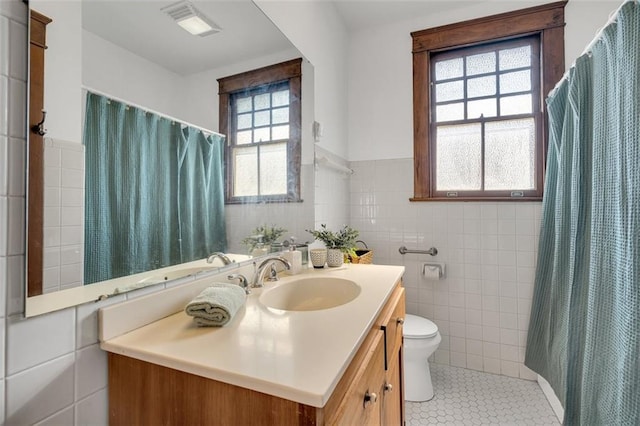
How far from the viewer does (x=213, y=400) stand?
1.96 ft

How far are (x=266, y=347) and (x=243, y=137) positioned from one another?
91 centimetres

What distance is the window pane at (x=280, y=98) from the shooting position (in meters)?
1.43

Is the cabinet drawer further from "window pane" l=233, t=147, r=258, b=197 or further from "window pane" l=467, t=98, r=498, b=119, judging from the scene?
"window pane" l=467, t=98, r=498, b=119

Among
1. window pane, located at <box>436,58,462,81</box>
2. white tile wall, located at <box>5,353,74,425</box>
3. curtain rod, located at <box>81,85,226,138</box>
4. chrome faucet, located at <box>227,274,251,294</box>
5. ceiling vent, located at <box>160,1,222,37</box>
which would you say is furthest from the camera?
window pane, located at <box>436,58,462,81</box>

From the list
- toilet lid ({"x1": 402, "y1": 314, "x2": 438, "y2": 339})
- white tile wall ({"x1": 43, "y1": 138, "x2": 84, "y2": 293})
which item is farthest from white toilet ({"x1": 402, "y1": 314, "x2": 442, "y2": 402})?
white tile wall ({"x1": 43, "y1": 138, "x2": 84, "y2": 293})

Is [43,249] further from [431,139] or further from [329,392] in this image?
[431,139]

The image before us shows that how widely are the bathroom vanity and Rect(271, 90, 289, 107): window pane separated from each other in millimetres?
994

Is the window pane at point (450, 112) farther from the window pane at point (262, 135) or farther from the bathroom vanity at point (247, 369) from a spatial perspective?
the bathroom vanity at point (247, 369)

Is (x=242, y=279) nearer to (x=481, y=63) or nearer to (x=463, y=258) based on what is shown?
(x=463, y=258)

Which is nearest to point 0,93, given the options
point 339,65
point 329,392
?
point 329,392

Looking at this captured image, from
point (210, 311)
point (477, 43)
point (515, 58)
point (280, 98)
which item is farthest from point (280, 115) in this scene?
point (515, 58)

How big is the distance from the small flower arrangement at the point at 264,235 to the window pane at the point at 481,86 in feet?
5.61

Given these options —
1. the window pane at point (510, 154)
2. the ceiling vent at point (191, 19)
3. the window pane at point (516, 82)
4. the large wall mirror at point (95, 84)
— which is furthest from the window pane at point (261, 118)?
the window pane at point (516, 82)

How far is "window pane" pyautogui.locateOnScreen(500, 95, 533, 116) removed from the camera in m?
2.01
